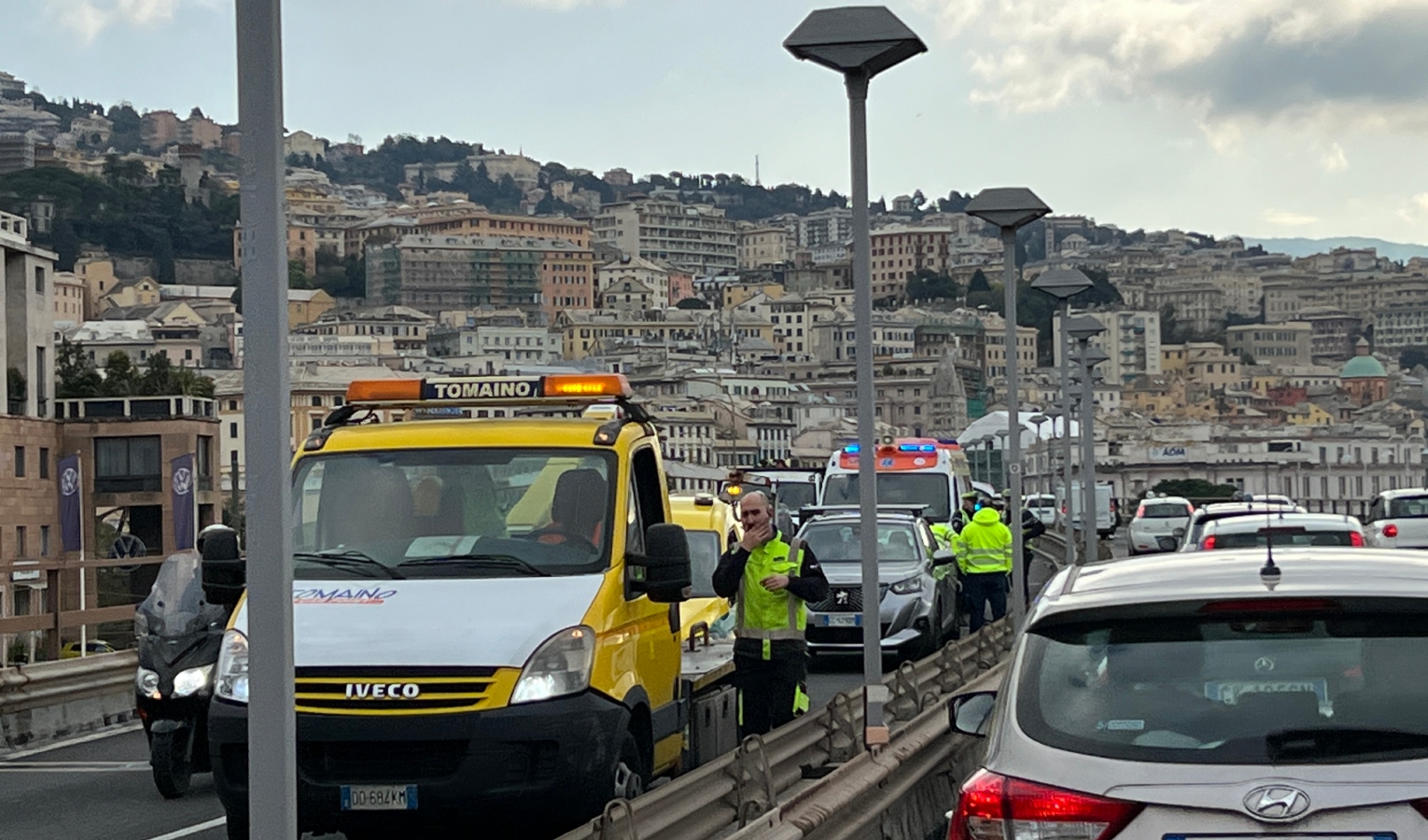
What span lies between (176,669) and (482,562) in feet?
11.5

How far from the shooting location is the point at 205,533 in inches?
387

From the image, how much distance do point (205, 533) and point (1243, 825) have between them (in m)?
5.96

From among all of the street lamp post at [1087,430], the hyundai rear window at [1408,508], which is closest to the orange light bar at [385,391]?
the hyundai rear window at [1408,508]

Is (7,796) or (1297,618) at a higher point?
(1297,618)

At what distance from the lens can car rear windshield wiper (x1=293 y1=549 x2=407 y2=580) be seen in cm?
958

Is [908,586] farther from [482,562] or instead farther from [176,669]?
[482,562]

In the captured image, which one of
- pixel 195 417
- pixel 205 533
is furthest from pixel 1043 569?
pixel 195 417

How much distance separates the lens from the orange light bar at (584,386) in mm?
10812

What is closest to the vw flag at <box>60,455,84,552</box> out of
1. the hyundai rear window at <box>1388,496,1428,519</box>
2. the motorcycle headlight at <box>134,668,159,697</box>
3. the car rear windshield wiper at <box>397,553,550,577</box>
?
the hyundai rear window at <box>1388,496,1428,519</box>

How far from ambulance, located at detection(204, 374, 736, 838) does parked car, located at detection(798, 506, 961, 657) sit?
421 inches

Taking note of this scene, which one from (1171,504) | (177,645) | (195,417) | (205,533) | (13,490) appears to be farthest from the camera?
(195,417)

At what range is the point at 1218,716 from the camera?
5070mm

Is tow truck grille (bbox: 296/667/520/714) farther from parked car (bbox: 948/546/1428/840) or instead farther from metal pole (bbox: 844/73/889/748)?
metal pole (bbox: 844/73/889/748)

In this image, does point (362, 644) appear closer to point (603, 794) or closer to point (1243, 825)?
point (603, 794)
